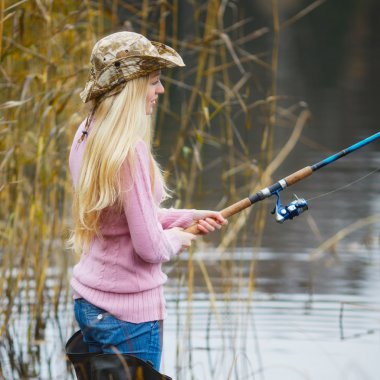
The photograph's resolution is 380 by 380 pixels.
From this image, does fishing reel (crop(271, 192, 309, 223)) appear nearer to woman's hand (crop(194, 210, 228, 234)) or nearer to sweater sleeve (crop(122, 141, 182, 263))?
woman's hand (crop(194, 210, 228, 234))

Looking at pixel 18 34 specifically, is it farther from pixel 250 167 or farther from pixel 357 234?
pixel 357 234

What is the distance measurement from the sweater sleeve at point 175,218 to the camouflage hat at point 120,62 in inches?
13.8

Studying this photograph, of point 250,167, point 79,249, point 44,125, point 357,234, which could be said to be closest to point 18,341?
point 44,125

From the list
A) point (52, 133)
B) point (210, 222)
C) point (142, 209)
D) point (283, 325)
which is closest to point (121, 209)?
point (142, 209)

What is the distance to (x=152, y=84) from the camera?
2.59 meters

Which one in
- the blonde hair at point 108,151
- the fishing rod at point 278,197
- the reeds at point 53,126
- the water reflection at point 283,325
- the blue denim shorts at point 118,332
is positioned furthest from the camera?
the water reflection at point 283,325

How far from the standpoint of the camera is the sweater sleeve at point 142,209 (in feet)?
8.12

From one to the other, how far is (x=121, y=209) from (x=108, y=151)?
14cm

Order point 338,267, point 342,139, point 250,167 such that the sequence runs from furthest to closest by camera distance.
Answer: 1. point 342,139
2. point 338,267
3. point 250,167

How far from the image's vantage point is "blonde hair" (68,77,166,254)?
2.47 m

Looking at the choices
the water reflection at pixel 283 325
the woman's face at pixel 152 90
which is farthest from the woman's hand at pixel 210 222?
the water reflection at pixel 283 325

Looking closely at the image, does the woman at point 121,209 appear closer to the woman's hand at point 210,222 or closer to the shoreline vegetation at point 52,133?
the woman's hand at point 210,222

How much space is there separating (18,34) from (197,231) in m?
1.55

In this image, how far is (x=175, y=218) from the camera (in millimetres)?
2756
